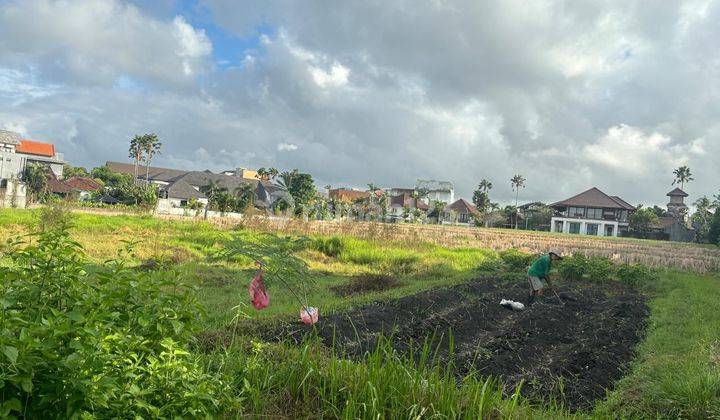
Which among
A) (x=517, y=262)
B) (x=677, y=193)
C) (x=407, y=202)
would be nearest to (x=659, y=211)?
(x=677, y=193)

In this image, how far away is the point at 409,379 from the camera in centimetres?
364

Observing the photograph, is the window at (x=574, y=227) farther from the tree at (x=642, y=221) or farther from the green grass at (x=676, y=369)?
the green grass at (x=676, y=369)

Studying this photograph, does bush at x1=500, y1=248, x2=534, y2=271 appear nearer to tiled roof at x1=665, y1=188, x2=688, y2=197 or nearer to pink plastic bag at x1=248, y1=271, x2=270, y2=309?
pink plastic bag at x1=248, y1=271, x2=270, y2=309

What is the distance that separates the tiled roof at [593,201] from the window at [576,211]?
0.61 meters

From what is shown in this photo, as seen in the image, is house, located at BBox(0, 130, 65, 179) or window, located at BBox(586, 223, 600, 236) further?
window, located at BBox(586, 223, 600, 236)

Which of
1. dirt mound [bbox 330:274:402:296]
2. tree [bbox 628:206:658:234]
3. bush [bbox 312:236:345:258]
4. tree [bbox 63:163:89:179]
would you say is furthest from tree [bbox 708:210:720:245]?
tree [bbox 63:163:89:179]

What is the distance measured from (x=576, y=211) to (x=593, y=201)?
2671 mm

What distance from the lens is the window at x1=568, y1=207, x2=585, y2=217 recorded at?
257ft

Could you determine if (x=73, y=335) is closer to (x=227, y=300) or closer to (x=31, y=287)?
(x=31, y=287)

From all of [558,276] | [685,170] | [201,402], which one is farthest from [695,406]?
[685,170]

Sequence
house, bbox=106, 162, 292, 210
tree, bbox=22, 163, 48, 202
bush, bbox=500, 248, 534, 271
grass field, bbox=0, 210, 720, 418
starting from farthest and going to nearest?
house, bbox=106, 162, 292, 210, tree, bbox=22, 163, 48, 202, bush, bbox=500, 248, 534, 271, grass field, bbox=0, 210, 720, 418

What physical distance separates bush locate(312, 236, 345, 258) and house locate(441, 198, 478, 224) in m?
73.5

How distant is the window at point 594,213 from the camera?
77375 millimetres

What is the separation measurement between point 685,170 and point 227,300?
10882 cm
